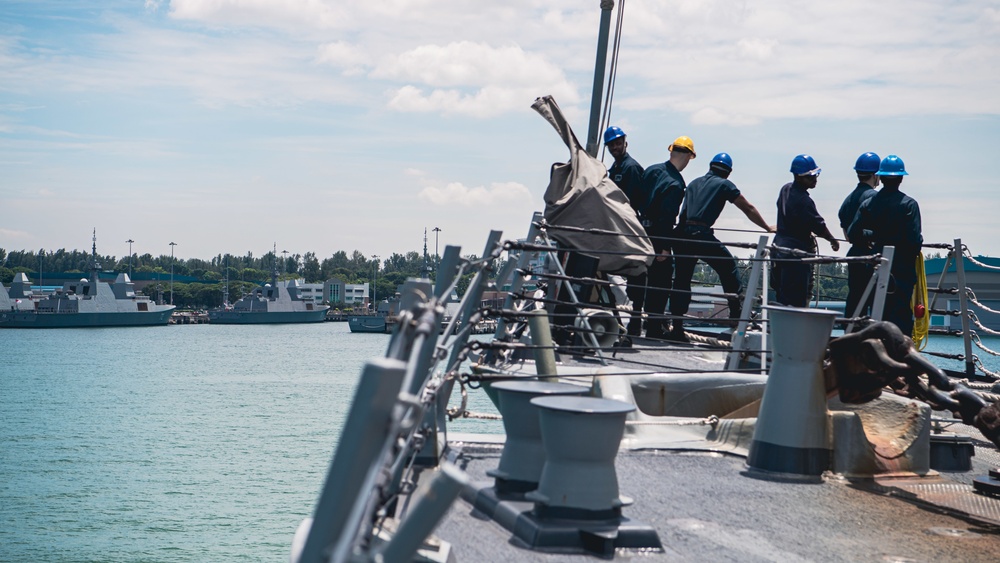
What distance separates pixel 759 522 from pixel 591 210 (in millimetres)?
4767

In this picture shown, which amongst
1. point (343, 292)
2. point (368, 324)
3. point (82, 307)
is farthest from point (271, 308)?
point (343, 292)

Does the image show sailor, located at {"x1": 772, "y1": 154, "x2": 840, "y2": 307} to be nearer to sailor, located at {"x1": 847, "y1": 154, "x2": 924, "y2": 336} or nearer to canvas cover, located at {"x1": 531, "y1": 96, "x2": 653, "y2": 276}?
sailor, located at {"x1": 847, "y1": 154, "x2": 924, "y2": 336}

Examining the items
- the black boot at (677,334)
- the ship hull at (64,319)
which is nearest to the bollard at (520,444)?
the black boot at (677,334)

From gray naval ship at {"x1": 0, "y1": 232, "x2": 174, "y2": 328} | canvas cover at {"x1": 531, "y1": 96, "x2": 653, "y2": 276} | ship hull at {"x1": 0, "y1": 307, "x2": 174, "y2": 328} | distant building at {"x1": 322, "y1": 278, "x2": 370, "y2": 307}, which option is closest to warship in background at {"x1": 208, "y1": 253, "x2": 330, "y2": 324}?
gray naval ship at {"x1": 0, "y1": 232, "x2": 174, "y2": 328}

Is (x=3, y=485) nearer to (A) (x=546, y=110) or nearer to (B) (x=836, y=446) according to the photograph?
(A) (x=546, y=110)

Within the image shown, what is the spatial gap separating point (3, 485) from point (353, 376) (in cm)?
3432

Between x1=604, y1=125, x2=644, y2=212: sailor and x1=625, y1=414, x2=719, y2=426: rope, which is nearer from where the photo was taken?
x1=625, y1=414, x2=719, y2=426: rope

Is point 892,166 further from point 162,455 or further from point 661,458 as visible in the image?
point 162,455

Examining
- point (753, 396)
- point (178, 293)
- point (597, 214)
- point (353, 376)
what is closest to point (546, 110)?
point (597, 214)

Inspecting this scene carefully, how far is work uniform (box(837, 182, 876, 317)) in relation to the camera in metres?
7.77

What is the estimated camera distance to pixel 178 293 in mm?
163375

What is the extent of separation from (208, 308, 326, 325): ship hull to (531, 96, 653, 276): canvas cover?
13178 centimetres

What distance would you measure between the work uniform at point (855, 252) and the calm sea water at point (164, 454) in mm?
13377

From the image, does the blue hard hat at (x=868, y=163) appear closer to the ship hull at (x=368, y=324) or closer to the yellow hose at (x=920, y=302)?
the yellow hose at (x=920, y=302)
